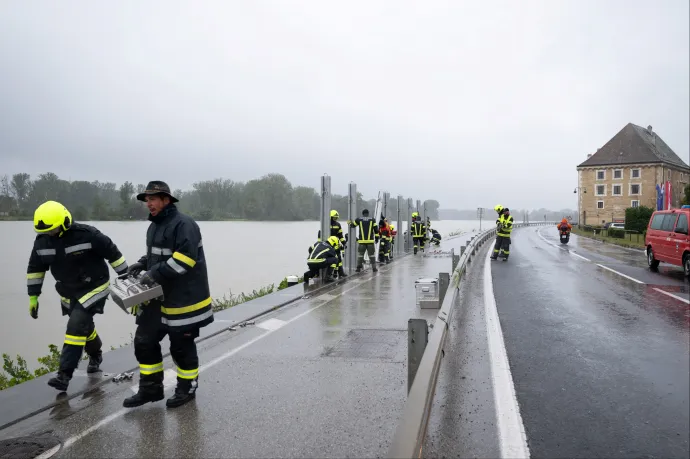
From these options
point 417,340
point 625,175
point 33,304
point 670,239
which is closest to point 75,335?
point 33,304

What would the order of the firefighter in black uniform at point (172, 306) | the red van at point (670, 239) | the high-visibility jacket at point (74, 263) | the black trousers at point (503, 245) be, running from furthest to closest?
the black trousers at point (503, 245)
the red van at point (670, 239)
the high-visibility jacket at point (74, 263)
the firefighter in black uniform at point (172, 306)

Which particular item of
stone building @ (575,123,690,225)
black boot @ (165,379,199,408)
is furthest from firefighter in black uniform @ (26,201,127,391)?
stone building @ (575,123,690,225)

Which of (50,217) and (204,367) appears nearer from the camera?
(50,217)

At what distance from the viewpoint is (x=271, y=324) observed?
8.03 m

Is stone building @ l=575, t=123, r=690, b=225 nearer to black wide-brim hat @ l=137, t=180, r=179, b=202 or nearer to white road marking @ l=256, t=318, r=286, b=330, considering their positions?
white road marking @ l=256, t=318, r=286, b=330

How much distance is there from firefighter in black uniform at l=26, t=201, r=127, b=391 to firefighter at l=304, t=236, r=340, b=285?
7454 mm

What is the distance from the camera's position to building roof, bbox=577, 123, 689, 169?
70875 mm

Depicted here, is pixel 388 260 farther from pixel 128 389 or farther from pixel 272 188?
pixel 272 188

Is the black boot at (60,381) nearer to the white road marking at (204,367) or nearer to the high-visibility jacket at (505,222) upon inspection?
the white road marking at (204,367)

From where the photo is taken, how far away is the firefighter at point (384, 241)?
19.2 metres

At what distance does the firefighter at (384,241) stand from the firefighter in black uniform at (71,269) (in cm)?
1451

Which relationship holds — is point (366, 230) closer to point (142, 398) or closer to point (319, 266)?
point (319, 266)

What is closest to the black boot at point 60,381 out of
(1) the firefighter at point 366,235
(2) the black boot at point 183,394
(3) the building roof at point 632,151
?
(2) the black boot at point 183,394

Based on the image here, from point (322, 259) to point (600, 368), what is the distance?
26.2 feet
